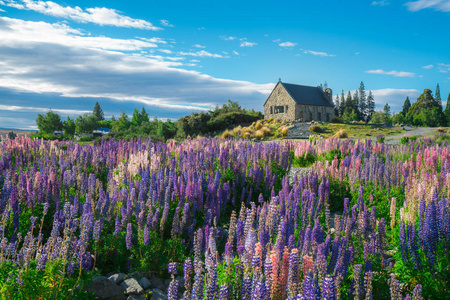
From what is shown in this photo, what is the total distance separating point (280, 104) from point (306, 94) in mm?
4840

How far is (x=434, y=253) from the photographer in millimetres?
4246

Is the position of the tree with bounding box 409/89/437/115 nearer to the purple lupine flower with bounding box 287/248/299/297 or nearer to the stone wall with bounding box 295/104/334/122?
the stone wall with bounding box 295/104/334/122

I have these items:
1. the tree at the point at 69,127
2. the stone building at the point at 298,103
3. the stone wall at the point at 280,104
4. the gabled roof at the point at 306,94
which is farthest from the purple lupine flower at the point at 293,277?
the tree at the point at 69,127

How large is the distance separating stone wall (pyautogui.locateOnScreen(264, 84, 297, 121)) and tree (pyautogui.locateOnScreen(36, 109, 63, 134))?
5444cm

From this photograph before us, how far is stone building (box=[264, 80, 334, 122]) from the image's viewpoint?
172 ft

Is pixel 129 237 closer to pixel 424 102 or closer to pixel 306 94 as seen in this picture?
pixel 306 94

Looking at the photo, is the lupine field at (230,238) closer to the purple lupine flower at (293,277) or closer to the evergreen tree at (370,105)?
the purple lupine flower at (293,277)

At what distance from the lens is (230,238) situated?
3938mm

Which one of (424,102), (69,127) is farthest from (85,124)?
(424,102)

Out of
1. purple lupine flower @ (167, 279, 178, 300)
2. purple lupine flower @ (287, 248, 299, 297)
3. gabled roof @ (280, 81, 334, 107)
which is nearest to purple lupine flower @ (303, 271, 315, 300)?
purple lupine flower @ (287, 248, 299, 297)

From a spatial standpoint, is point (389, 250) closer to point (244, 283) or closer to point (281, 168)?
point (244, 283)

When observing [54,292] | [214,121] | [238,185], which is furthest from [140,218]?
[214,121]

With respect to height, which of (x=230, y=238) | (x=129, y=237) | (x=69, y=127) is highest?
(x=69, y=127)

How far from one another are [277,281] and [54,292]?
197 centimetres
